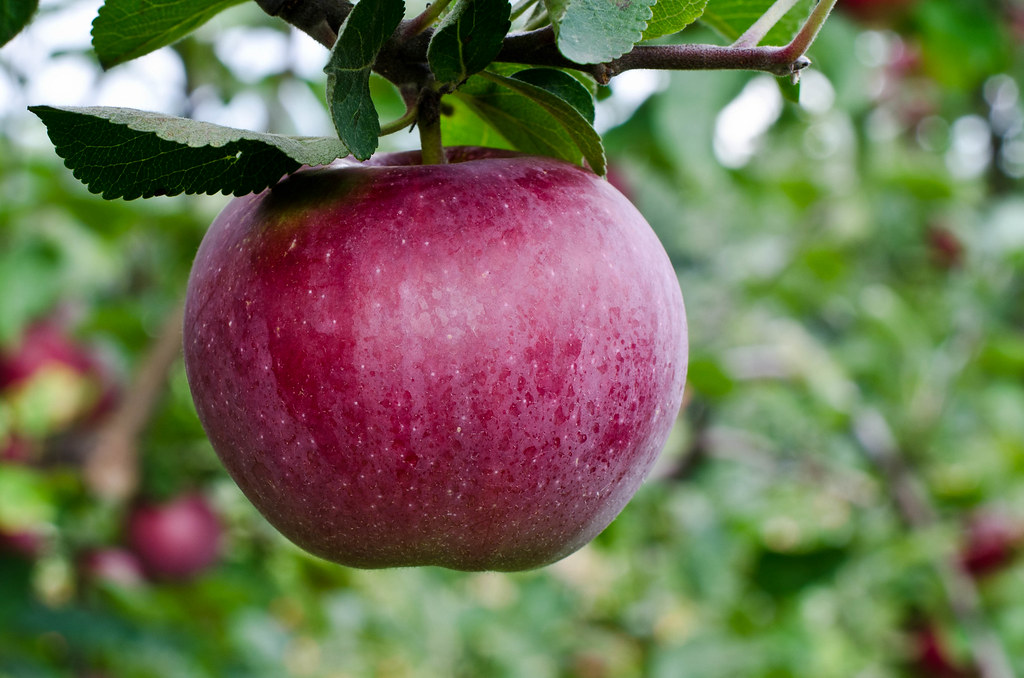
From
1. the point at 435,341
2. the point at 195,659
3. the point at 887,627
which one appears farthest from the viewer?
the point at 887,627

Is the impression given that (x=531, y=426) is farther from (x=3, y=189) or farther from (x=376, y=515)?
(x=3, y=189)

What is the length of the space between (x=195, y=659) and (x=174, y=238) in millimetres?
686

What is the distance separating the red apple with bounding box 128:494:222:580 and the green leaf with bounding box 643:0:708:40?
61.6 inches

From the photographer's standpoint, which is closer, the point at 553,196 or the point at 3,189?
the point at 553,196

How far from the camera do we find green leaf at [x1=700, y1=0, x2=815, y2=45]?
1.61 ft

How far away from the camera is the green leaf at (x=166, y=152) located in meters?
0.36

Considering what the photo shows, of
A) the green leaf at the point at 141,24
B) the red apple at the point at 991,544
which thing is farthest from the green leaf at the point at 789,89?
the red apple at the point at 991,544

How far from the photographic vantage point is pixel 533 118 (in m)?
0.46

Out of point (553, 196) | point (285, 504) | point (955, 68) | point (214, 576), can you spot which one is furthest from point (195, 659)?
point (955, 68)

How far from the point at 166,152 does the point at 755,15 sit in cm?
31

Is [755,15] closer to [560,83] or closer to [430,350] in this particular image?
[560,83]

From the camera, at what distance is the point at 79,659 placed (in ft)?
5.55

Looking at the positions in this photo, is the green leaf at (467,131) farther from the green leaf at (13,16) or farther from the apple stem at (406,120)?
the green leaf at (13,16)

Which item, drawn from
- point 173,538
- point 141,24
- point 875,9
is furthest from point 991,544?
point 141,24
